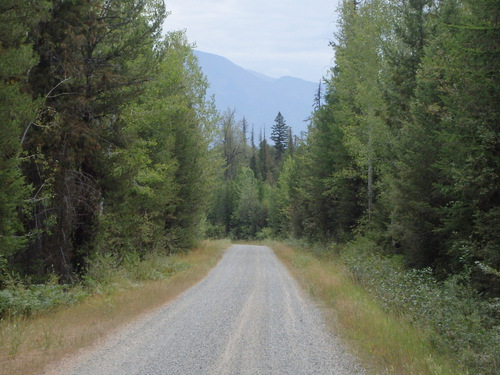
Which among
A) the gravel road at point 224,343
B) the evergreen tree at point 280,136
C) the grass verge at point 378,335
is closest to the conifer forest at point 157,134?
the grass verge at point 378,335

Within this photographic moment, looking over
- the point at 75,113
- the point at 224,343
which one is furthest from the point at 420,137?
the point at 75,113

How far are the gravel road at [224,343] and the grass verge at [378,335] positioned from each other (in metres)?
0.37

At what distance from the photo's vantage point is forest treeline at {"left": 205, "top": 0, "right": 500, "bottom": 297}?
9234 millimetres

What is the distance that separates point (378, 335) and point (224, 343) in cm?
285

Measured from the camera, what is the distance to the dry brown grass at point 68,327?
20.6 feet

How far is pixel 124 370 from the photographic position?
605 cm

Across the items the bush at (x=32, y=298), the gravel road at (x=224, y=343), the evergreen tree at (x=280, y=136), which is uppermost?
the evergreen tree at (x=280, y=136)

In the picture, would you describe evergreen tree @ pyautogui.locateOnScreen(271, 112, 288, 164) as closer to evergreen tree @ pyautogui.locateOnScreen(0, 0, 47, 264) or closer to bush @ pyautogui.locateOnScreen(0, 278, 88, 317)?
bush @ pyautogui.locateOnScreen(0, 278, 88, 317)

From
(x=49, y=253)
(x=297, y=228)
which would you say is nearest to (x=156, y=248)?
(x=49, y=253)

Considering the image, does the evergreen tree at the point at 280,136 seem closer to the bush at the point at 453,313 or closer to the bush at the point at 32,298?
the bush at the point at 453,313

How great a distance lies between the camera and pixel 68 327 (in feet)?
26.6

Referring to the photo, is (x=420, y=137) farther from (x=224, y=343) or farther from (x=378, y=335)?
(x=224, y=343)

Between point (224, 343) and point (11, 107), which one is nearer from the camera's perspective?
point (224, 343)

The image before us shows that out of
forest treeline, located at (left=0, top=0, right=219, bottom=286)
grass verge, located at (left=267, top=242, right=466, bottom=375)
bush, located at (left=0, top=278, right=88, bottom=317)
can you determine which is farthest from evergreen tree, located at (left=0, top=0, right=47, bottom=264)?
grass verge, located at (left=267, top=242, right=466, bottom=375)
